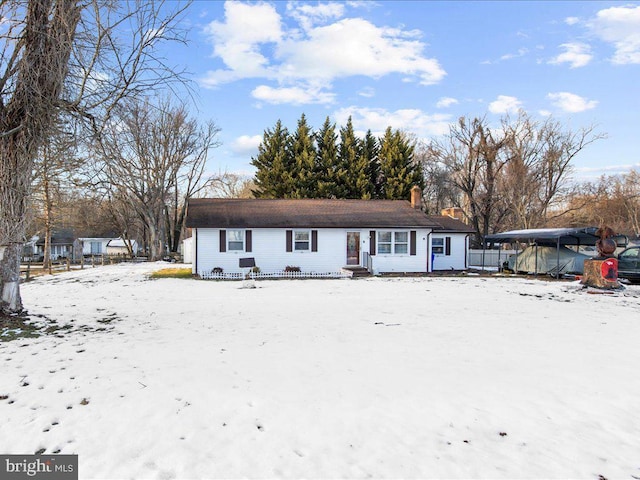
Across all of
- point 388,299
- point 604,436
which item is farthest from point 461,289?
point 604,436

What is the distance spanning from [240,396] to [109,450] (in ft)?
4.56

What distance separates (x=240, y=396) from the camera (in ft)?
Answer: 13.9

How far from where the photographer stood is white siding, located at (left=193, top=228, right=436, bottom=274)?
18672mm

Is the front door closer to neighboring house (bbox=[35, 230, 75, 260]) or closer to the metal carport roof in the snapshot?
the metal carport roof

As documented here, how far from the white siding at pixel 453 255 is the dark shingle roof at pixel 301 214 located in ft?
9.09

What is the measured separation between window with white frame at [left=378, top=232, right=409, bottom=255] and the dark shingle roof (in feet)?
2.07

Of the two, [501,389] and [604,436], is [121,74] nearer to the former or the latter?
[501,389]

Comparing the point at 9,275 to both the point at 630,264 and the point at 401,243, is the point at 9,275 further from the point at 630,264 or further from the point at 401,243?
the point at 630,264

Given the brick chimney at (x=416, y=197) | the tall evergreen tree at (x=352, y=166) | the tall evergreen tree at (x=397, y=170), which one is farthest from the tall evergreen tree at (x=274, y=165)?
the brick chimney at (x=416, y=197)

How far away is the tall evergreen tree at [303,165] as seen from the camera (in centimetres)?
3222

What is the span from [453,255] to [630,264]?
8.86 meters

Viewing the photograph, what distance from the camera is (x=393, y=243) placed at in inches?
800

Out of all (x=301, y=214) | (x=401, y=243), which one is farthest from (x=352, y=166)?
(x=401, y=243)

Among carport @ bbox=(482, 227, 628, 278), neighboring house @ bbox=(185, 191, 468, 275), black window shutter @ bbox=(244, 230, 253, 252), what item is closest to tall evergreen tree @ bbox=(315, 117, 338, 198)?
neighboring house @ bbox=(185, 191, 468, 275)
